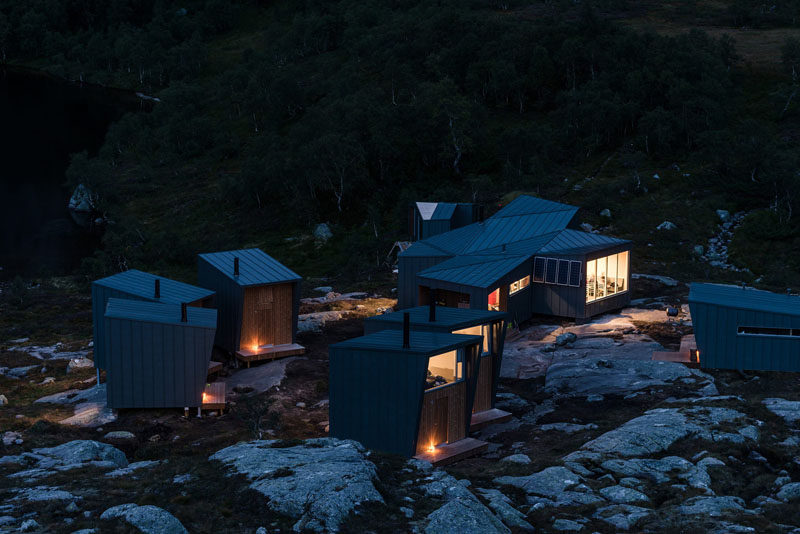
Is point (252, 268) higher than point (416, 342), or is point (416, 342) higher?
point (252, 268)

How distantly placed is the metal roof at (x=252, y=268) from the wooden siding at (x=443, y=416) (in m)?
10.9

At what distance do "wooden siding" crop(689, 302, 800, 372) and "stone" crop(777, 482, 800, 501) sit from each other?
10488mm

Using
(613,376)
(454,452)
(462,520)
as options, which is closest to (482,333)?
(454,452)

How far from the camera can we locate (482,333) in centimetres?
2398

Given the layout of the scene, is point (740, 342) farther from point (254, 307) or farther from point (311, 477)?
point (311, 477)

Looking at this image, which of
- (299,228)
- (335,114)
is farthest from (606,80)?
(299,228)

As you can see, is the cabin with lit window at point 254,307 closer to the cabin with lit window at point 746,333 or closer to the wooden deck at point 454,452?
the wooden deck at point 454,452

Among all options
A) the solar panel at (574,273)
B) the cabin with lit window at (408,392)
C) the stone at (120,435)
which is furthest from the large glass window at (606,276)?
the stone at (120,435)

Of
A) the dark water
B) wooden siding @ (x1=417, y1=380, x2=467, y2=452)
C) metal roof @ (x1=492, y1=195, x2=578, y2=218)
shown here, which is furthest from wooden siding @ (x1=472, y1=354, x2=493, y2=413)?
the dark water

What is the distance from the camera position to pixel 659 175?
60.3 metres

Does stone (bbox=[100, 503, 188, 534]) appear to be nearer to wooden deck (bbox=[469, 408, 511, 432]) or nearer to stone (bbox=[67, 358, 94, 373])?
wooden deck (bbox=[469, 408, 511, 432])

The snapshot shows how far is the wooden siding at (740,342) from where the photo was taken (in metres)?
25.9

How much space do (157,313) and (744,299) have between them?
18.0 meters

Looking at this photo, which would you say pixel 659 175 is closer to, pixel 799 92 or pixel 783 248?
pixel 783 248
